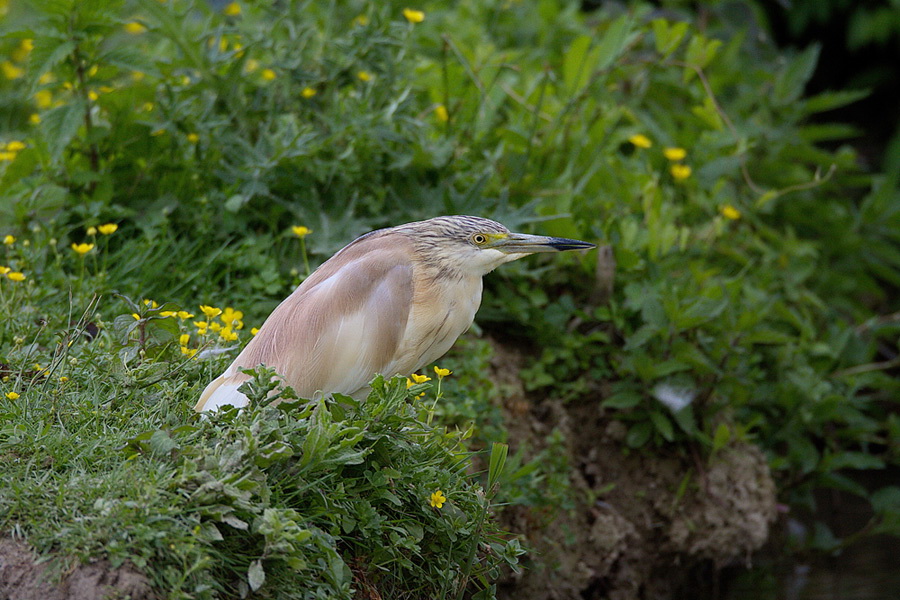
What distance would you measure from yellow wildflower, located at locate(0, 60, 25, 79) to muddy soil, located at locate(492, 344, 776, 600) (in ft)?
12.7

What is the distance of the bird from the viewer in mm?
3084

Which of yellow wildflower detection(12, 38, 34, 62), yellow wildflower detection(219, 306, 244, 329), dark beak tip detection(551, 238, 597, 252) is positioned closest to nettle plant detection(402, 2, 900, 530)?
dark beak tip detection(551, 238, 597, 252)

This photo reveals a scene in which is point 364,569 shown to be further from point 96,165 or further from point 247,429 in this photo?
point 96,165

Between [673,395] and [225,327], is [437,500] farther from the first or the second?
[673,395]

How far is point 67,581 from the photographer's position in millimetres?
2445

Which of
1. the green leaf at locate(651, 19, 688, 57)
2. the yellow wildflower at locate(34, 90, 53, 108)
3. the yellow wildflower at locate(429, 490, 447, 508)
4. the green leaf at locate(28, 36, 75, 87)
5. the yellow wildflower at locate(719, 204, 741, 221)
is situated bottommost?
the yellow wildflower at locate(719, 204, 741, 221)

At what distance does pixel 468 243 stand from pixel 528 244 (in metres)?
0.22

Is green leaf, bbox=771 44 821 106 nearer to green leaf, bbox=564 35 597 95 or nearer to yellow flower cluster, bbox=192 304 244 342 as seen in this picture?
green leaf, bbox=564 35 597 95

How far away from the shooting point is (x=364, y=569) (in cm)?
289

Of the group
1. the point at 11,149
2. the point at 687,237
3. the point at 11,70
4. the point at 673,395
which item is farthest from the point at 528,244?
the point at 11,70

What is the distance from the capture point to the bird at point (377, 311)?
3084 mm

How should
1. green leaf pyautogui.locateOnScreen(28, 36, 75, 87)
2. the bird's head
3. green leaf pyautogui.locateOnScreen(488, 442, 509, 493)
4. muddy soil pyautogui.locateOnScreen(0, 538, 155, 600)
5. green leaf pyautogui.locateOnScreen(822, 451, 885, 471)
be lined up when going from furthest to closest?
1. green leaf pyautogui.locateOnScreen(822, 451, 885, 471)
2. green leaf pyautogui.locateOnScreen(28, 36, 75, 87)
3. the bird's head
4. green leaf pyautogui.locateOnScreen(488, 442, 509, 493)
5. muddy soil pyautogui.locateOnScreen(0, 538, 155, 600)

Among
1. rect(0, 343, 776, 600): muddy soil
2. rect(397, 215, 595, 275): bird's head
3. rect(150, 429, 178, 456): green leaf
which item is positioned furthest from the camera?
rect(0, 343, 776, 600): muddy soil

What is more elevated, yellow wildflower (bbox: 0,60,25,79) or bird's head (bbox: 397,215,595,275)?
bird's head (bbox: 397,215,595,275)
